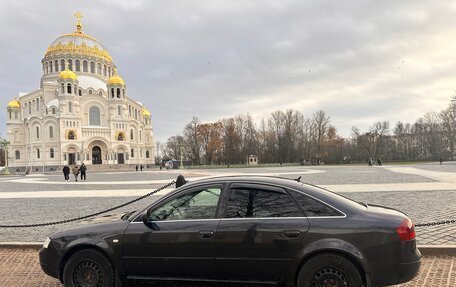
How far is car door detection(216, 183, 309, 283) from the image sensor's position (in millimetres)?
3943

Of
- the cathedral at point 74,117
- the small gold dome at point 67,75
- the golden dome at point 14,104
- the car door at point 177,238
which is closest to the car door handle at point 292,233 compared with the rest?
the car door at point 177,238

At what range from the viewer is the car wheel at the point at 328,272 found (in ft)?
12.6

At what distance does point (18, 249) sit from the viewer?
23.0 feet

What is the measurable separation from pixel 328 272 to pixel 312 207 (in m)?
0.74

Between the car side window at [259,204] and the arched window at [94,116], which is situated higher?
the arched window at [94,116]

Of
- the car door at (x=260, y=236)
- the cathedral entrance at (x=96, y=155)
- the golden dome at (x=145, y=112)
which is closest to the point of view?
the car door at (x=260, y=236)

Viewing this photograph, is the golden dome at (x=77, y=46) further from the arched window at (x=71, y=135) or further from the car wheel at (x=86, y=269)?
the car wheel at (x=86, y=269)

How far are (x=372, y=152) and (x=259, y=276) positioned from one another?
98.3 meters

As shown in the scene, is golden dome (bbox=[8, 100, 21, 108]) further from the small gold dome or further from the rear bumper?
the rear bumper

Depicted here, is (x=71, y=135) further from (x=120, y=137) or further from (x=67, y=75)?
(x=67, y=75)

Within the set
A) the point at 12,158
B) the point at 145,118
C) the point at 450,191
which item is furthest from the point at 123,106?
the point at 450,191

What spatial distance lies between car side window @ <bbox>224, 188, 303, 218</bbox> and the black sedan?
0.04ft

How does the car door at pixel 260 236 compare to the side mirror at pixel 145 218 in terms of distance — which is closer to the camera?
the car door at pixel 260 236

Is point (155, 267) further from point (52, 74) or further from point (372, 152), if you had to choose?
point (372, 152)
